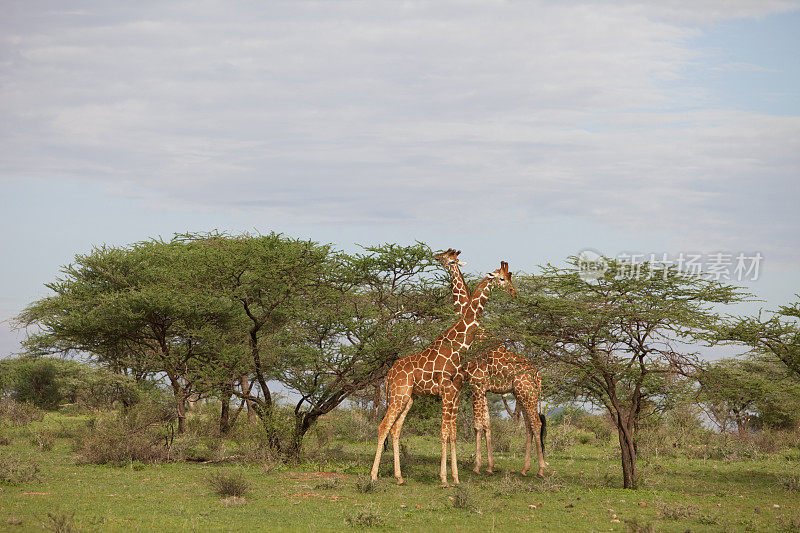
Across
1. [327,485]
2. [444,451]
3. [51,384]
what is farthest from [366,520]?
A: [51,384]

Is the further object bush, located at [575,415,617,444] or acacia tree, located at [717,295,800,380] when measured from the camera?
bush, located at [575,415,617,444]

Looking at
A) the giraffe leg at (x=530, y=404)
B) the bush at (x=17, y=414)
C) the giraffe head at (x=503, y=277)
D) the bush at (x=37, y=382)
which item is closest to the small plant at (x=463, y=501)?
the giraffe leg at (x=530, y=404)

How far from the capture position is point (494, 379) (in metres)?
19.1

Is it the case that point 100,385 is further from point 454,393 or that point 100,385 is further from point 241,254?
point 454,393

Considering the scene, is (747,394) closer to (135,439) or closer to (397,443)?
(397,443)

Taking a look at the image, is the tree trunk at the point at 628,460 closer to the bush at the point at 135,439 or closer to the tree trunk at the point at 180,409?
the tree trunk at the point at 180,409

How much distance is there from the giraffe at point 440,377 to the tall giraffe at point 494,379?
53 cm

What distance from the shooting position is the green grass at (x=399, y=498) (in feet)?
43.5

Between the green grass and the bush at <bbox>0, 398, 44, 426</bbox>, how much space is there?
29.3 ft

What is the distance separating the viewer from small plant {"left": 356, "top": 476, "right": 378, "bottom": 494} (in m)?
16.5

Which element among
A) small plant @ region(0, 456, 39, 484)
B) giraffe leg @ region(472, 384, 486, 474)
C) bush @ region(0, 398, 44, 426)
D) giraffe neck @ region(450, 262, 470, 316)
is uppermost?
giraffe neck @ region(450, 262, 470, 316)

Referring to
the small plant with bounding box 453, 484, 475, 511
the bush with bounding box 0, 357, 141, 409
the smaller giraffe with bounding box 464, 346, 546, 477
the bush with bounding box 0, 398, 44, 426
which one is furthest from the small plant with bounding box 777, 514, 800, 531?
the bush with bounding box 0, 357, 141, 409

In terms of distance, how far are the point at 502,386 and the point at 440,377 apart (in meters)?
2.14

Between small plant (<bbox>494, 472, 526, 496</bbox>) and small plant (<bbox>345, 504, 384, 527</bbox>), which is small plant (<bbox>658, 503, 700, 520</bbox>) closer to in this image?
small plant (<bbox>494, 472, 526, 496</bbox>)
